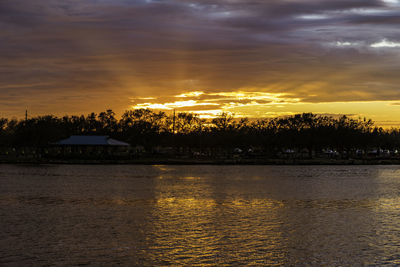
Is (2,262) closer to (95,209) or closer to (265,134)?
(95,209)

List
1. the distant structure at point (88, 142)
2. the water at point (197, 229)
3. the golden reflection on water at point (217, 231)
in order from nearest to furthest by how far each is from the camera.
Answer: the water at point (197, 229)
the golden reflection on water at point (217, 231)
the distant structure at point (88, 142)

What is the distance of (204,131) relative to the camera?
140 meters

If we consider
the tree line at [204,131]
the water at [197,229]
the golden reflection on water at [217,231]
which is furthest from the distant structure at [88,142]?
the golden reflection on water at [217,231]

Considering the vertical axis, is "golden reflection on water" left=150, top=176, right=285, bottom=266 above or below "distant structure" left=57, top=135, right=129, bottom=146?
below

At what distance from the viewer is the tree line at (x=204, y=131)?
11512cm

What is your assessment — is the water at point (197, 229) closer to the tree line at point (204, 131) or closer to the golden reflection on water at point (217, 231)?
the golden reflection on water at point (217, 231)

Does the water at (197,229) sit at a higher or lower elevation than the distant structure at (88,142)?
lower

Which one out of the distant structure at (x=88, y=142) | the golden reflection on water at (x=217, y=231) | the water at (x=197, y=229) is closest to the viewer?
the water at (x=197, y=229)

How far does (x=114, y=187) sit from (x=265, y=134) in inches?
3914

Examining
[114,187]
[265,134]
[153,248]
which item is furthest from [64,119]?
[153,248]

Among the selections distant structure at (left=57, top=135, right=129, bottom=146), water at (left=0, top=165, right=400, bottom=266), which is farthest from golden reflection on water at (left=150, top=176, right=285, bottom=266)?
distant structure at (left=57, top=135, right=129, bottom=146)

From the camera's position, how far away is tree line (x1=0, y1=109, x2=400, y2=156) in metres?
115

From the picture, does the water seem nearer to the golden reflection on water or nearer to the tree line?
the golden reflection on water

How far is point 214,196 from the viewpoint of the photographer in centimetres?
3403
